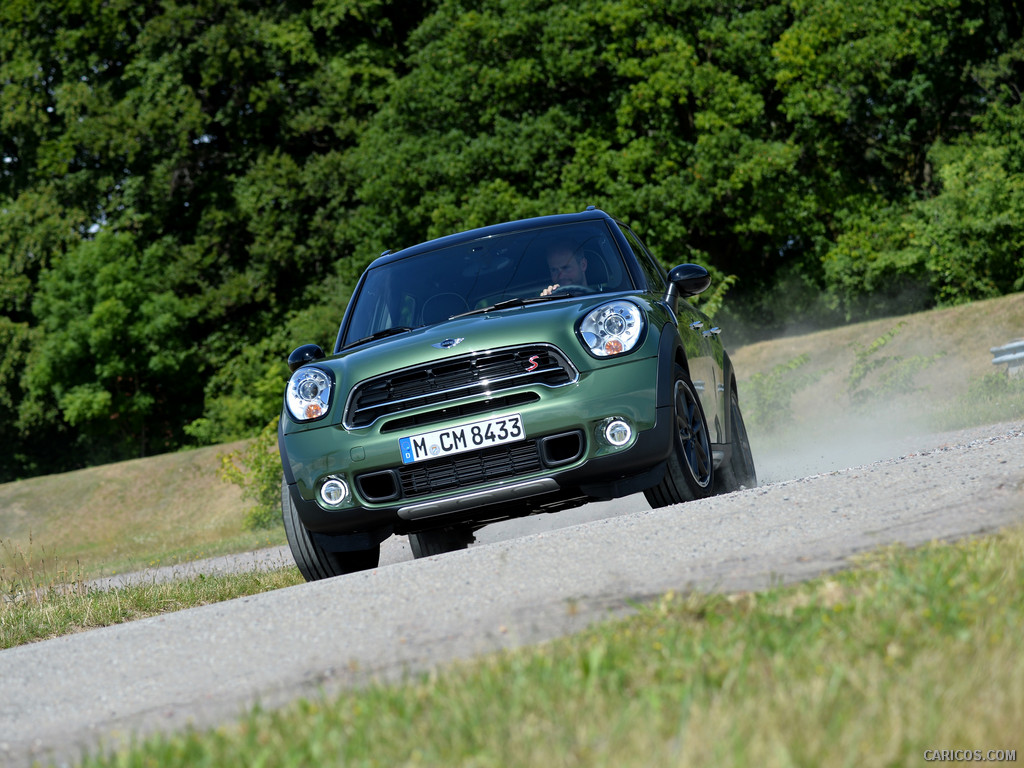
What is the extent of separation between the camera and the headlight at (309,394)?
6.80 metres

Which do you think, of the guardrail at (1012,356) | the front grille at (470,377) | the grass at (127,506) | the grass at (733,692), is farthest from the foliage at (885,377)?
the grass at (733,692)

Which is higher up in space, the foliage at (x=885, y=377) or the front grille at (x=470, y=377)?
the front grille at (x=470, y=377)

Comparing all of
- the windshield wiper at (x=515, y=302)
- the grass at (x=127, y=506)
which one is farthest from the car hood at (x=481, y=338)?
the grass at (x=127, y=506)

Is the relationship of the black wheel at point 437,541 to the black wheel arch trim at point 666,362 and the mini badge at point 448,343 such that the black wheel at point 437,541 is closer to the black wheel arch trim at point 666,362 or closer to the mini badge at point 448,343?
the mini badge at point 448,343

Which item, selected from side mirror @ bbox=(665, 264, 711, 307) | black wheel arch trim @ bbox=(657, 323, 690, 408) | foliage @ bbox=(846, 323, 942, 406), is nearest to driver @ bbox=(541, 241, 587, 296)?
side mirror @ bbox=(665, 264, 711, 307)

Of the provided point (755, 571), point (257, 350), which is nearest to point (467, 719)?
point (755, 571)

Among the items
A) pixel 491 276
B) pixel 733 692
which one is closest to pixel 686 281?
pixel 491 276

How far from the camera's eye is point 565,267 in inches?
300

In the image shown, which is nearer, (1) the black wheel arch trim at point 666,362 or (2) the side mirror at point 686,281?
(1) the black wheel arch trim at point 666,362

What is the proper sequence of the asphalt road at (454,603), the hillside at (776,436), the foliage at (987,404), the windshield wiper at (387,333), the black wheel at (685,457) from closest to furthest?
the asphalt road at (454,603)
the black wheel at (685,457)
the windshield wiper at (387,333)
the foliage at (987,404)
the hillside at (776,436)

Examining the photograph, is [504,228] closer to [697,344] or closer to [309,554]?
[697,344]

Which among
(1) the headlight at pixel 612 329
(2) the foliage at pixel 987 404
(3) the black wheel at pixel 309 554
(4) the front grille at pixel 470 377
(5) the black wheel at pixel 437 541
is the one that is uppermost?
(1) the headlight at pixel 612 329

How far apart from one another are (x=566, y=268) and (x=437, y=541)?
2120 mm

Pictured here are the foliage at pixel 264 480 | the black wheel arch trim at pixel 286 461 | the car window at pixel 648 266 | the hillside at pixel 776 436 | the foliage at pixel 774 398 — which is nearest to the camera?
the black wheel arch trim at pixel 286 461
